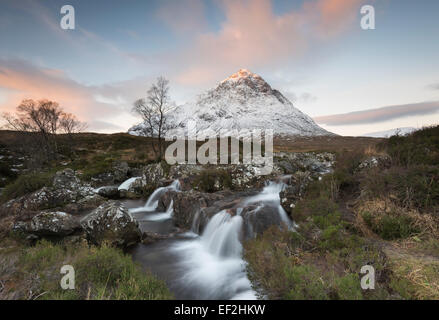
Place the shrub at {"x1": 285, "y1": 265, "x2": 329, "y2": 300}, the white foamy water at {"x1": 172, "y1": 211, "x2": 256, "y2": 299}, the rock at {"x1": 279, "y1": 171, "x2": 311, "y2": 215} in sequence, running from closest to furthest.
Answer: the shrub at {"x1": 285, "y1": 265, "x2": 329, "y2": 300} < the white foamy water at {"x1": 172, "y1": 211, "x2": 256, "y2": 299} < the rock at {"x1": 279, "y1": 171, "x2": 311, "y2": 215}

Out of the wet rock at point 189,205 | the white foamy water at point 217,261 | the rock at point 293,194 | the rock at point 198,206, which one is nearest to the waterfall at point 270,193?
the rock at point 293,194

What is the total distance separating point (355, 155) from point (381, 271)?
8246mm

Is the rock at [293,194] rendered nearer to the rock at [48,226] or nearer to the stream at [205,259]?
the stream at [205,259]

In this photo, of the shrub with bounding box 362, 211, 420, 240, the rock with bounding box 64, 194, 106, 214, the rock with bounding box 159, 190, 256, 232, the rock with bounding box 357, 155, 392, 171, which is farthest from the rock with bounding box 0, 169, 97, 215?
the rock with bounding box 357, 155, 392, 171

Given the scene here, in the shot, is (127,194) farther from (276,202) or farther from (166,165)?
(276,202)

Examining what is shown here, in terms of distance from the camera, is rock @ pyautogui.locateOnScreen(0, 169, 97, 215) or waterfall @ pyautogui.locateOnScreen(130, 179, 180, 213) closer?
rock @ pyautogui.locateOnScreen(0, 169, 97, 215)

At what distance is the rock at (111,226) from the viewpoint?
7422mm

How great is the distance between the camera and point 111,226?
24.9 ft

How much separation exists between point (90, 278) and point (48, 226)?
17.6 feet

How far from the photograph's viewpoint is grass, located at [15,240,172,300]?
3510 mm

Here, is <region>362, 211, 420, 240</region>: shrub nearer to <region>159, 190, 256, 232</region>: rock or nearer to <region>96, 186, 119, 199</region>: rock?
<region>159, 190, 256, 232</region>: rock

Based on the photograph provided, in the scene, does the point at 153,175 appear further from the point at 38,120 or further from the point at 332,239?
the point at 38,120

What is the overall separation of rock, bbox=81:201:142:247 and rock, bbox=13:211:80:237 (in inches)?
26.7

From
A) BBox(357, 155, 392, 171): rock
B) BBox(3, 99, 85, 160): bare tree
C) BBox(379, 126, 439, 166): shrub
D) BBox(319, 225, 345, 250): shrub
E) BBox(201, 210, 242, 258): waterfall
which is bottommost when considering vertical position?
BBox(201, 210, 242, 258): waterfall
